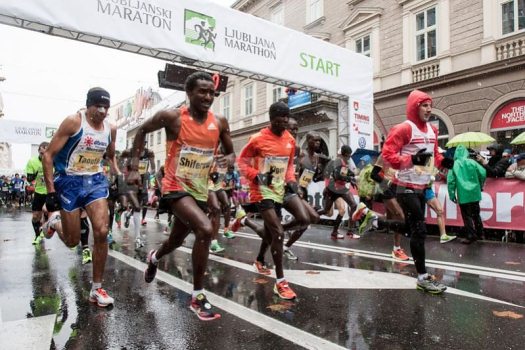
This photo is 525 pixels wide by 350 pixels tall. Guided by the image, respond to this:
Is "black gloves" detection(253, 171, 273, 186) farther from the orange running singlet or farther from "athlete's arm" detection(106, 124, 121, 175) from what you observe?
"athlete's arm" detection(106, 124, 121, 175)

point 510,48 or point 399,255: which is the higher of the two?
point 510,48

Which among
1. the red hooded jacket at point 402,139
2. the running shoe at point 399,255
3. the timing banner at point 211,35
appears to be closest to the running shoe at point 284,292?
the red hooded jacket at point 402,139

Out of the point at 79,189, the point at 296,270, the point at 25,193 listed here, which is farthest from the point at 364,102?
the point at 25,193

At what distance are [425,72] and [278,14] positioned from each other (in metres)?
12.9

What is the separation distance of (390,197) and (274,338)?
3735mm

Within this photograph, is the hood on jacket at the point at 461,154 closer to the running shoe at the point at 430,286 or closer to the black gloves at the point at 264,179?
the running shoe at the point at 430,286

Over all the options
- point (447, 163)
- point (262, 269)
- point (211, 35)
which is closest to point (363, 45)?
point (211, 35)

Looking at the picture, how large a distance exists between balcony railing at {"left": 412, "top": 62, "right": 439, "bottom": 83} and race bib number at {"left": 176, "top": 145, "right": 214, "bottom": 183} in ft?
50.0

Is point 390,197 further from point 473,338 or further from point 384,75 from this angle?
point 384,75

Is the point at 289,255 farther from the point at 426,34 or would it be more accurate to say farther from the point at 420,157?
the point at 426,34

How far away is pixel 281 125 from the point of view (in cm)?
473

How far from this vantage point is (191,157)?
3.83 metres

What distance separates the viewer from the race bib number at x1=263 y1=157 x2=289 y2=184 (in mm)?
4746

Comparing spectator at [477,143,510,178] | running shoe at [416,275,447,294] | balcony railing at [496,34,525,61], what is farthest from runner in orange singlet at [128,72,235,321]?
balcony railing at [496,34,525,61]
